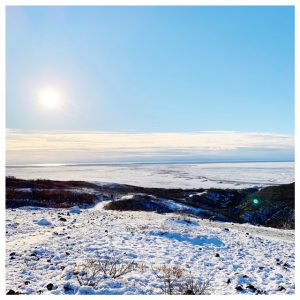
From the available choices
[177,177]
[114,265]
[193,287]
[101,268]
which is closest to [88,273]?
[101,268]

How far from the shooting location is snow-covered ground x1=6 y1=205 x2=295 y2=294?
8438 mm

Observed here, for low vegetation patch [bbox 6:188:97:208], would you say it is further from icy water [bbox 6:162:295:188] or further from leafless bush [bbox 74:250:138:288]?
icy water [bbox 6:162:295:188]

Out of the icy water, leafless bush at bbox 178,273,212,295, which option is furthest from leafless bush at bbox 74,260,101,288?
the icy water

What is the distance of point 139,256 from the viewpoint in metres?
11.5

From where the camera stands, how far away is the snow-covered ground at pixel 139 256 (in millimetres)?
8438

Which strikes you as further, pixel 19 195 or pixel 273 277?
pixel 19 195

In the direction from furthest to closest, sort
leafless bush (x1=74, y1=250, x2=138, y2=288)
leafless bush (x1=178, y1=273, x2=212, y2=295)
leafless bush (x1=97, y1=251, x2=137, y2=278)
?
leafless bush (x1=97, y1=251, x2=137, y2=278), leafless bush (x1=74, y1=250, x2=138, y2=288), leafless bush (x1=178, y1=273, x2=212, y2=295)

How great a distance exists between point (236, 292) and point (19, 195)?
30027 millimetres

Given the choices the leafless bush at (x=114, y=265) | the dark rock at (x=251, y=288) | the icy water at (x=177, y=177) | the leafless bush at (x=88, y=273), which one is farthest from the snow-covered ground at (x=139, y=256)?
the icy water at (x=177, y=177)

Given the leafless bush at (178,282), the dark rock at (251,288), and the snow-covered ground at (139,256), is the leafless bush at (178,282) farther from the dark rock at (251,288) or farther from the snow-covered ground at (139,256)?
the dark rock at (251,288)
